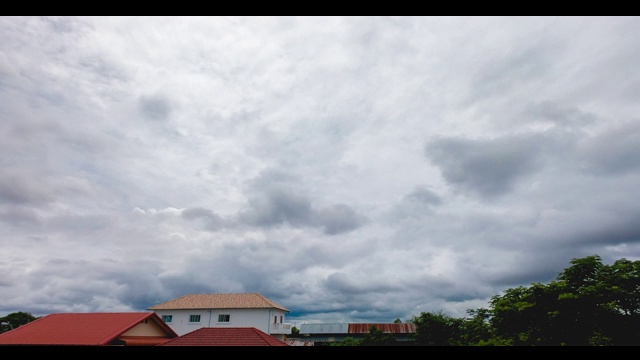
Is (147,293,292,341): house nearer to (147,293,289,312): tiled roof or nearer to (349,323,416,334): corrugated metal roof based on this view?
(147,293,289,312): tiled roof

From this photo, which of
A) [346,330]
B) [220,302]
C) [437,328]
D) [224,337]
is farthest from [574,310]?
[220,302]

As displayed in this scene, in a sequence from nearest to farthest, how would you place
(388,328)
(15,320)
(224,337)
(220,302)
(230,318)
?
1. (224,337)
2. (15,320)
3. (230,318)
4. (220,302)
5. (388,328)

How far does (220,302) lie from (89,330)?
17636mm

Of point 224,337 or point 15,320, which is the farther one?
point 15,320

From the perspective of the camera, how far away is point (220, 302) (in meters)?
32.9

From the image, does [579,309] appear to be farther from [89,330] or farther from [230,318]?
[230,318]

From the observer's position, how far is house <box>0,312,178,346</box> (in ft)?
49.6

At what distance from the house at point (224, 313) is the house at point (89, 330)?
13413 millimetres

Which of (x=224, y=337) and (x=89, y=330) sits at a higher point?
(x=89, y=330)

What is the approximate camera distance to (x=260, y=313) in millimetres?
31719

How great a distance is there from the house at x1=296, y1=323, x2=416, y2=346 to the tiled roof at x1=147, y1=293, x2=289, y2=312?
4328 mm

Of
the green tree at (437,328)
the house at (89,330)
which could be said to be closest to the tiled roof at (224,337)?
the house at (89,330)
